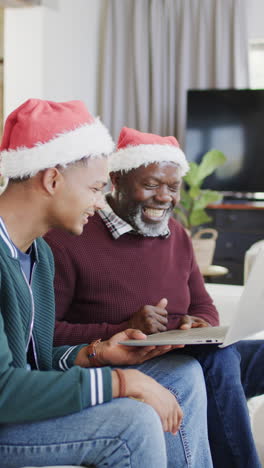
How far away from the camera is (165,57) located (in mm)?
5434

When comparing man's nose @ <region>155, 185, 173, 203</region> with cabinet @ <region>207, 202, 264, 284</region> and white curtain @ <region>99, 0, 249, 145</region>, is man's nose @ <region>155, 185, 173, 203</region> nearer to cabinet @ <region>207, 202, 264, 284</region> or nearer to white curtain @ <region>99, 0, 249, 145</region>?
cabinet @ <region>207, 202, 264, 284</region>

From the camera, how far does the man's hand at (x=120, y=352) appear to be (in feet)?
4.66

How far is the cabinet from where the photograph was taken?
5078 millimetres

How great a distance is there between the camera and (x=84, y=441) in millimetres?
1072

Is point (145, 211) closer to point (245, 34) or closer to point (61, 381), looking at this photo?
point (61, 381)

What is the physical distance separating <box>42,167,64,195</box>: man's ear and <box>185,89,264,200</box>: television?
4.07m

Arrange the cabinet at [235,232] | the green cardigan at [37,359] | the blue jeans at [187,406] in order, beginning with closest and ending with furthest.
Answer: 1. the green cardigan at [37,359]
2. the blue jeans at [187,406]
3. the cabinet at [235,232]

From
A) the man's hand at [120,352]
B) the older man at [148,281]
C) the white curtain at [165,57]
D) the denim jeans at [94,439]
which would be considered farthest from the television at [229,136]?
the denim jeans at [94,439]

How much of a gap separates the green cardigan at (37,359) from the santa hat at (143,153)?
62 centimetres

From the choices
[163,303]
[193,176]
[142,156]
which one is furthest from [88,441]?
[193,176]

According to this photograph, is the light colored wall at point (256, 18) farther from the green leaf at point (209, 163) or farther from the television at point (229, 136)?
the green leaf at point (209, 163)

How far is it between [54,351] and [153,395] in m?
0.32

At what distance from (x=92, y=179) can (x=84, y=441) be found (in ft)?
1.59

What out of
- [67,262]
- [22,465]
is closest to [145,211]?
[67,262]
